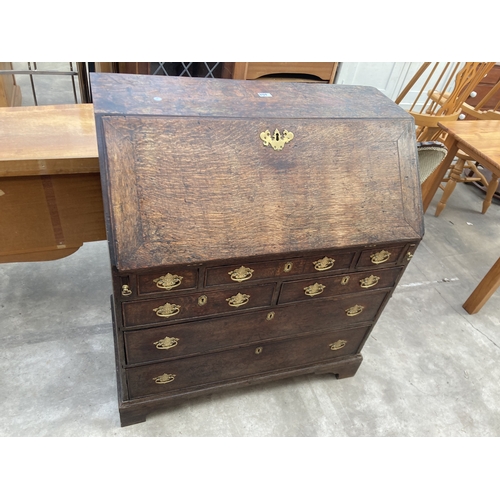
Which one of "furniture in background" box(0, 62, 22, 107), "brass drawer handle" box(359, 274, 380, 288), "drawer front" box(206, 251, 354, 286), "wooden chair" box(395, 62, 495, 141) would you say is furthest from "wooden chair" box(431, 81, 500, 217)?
"furniture in background" box(0, 62, 22, 107)

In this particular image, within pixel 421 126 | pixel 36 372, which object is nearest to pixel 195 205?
pixel 36 372

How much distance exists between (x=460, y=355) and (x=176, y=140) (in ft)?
7.60

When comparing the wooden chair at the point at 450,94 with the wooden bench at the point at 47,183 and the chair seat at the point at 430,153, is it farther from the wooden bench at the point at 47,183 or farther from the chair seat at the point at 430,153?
the wooden bench at the point at 47,183

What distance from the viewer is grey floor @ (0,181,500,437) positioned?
2016mm

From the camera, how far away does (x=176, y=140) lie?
4.59 feet

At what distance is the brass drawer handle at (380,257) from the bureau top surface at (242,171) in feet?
0.31

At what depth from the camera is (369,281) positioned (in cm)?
178

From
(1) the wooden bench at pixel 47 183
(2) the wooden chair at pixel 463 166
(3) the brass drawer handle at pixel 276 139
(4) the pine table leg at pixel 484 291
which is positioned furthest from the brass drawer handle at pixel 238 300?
(2) the wooden chair at pixel 463 166

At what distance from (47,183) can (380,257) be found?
1523mm

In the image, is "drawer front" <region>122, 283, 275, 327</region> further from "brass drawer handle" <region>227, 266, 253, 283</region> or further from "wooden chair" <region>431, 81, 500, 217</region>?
"wooden chair" <region>431, 81, 500, 217</region>

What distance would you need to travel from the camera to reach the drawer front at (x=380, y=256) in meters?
1.64

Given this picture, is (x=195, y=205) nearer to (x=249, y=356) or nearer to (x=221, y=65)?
(x=249, y=356)

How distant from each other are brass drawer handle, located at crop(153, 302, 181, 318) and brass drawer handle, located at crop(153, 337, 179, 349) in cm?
16

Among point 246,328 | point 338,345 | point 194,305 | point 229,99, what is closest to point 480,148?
point 338,345
